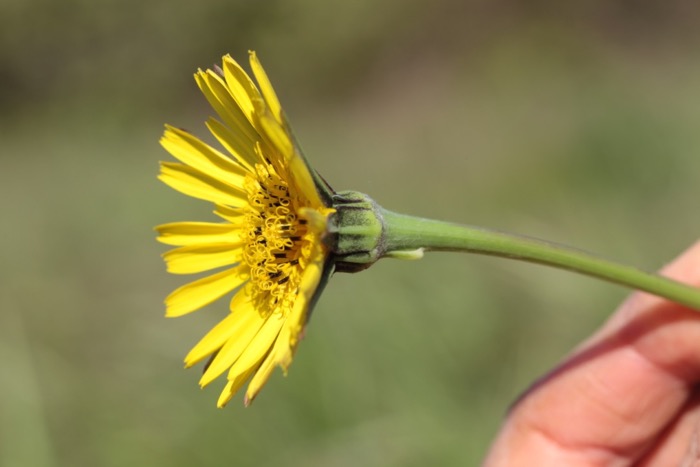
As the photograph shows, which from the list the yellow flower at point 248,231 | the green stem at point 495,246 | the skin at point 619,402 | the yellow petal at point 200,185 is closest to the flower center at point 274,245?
the yellow flower at point 248,231

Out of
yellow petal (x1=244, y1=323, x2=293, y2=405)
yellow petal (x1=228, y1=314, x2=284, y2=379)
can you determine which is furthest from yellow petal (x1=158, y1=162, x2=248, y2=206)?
yellow petal (x1=244, y1=323, x2=293, y2=405)

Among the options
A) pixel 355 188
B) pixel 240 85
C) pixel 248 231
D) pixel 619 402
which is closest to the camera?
pixel 240 85

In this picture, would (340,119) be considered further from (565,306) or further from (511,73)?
(565,306)

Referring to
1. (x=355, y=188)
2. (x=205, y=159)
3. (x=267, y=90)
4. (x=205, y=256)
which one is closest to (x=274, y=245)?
(x=205, y=256)

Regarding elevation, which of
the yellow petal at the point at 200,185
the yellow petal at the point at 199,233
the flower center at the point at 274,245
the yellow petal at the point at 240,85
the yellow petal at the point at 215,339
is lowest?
the yellow petal at the point at 215,339

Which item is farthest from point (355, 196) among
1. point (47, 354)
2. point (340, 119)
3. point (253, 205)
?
point (340, 119)

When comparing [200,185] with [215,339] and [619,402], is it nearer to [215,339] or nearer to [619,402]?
[215,339]

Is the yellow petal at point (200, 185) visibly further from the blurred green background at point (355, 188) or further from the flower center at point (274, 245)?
the blurred green background at point (355, 188)

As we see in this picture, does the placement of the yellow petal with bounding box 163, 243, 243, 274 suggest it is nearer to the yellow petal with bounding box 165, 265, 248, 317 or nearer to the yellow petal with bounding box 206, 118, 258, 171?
the yellow petal with bounding box 165, 265, 248, 317
